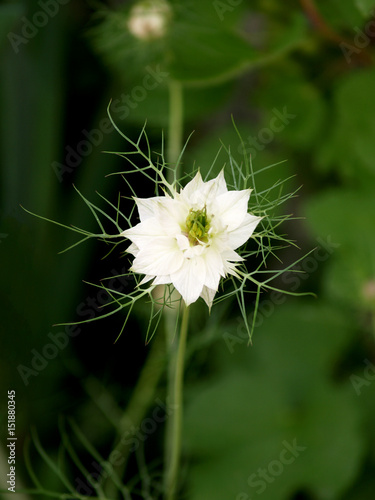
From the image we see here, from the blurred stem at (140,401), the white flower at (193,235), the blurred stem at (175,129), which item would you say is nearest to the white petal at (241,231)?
the white flower at (193,235)

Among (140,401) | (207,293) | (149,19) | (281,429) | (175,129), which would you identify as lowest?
(281,429)

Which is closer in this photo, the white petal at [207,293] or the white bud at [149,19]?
the white petal at [207,293]

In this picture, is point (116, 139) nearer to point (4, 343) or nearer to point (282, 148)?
point (282, 148)

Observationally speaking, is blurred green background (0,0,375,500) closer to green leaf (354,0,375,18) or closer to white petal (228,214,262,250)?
green leaf (354,0,375,18)

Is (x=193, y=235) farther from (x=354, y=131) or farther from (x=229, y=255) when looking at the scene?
(x=354, y=131)

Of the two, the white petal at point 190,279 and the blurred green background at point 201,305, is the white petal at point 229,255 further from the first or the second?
the blurred green background at point 201,305

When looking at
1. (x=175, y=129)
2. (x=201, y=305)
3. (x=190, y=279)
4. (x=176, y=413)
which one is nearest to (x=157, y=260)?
(x=190, y=279)

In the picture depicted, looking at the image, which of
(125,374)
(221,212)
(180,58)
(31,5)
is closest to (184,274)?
(221,212)
